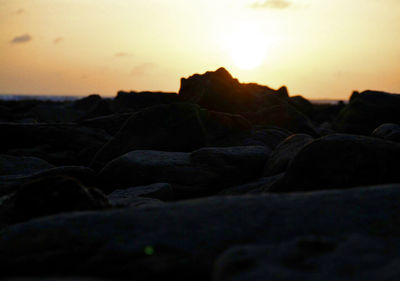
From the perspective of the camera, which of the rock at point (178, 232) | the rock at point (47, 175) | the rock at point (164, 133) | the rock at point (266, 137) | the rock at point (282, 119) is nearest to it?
the rock at point (178, 232)

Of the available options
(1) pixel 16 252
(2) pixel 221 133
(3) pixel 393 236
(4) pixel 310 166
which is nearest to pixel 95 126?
(2) pixel 221 133

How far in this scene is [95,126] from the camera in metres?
12.5

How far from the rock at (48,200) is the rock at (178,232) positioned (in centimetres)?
45

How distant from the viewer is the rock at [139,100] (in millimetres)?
18047

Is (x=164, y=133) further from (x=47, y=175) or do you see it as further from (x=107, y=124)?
(x=107, y=124)

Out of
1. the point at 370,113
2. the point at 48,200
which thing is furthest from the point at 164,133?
the point at 370,113

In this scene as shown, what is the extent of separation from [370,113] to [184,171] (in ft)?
26.7

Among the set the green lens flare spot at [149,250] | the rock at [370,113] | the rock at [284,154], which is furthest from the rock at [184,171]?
the rock at [370,113]

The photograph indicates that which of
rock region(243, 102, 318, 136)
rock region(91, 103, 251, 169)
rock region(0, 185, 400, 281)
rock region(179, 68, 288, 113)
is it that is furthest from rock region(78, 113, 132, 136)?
rock region(0, 185, 400, 281)

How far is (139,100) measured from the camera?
1967 cm

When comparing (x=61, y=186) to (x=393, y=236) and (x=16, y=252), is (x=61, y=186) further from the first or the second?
(x=393, y=236)

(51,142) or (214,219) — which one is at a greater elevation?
(51,142)

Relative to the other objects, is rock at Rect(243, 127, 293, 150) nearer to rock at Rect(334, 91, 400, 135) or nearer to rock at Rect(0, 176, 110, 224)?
rock at Rect(334, 91, 400, 135)

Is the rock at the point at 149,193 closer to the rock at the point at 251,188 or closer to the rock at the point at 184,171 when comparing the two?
the rock at the point at 184,171
